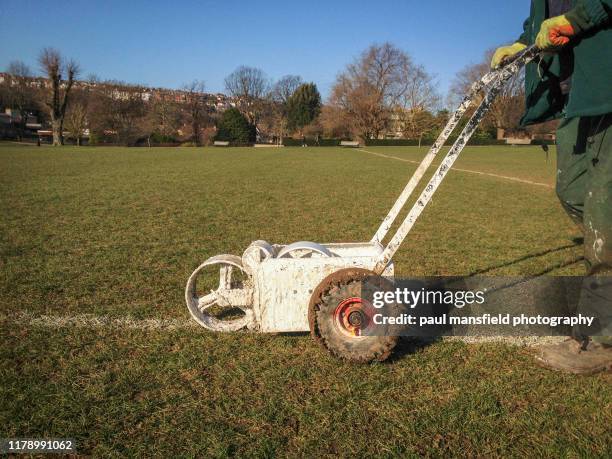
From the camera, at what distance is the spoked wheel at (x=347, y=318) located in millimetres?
2691

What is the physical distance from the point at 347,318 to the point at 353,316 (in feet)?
0.15

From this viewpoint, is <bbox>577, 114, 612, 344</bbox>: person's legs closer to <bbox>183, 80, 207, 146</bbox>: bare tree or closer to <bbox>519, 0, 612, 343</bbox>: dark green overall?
<bbox>519, 0, 612, 343</bbox>: dark green overall

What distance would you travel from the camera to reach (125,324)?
136 inches

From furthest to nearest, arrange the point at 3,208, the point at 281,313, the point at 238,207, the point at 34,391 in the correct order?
the point at 238,207 < the point at 3,208 < the point at 281,313 < the point at 34,391

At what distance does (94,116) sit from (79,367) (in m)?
73.8

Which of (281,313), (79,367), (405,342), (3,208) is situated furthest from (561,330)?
(3,208)

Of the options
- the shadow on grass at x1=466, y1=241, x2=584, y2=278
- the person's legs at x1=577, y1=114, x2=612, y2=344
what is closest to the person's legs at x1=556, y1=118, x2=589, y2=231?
the person's legs at x1=577, y1=114, x2=612, y2=344

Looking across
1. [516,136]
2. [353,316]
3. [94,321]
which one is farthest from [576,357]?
[516,136]

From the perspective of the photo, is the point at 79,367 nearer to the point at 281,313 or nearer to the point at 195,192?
the point at 281,313

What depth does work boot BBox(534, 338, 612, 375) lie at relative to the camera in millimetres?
2734

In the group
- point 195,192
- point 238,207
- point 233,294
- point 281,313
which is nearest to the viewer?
point 281,313

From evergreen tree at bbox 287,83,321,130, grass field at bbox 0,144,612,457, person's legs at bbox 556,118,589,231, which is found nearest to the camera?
grass field at bbox 0,144,612,457

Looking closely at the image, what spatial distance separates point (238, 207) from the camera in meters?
9.28

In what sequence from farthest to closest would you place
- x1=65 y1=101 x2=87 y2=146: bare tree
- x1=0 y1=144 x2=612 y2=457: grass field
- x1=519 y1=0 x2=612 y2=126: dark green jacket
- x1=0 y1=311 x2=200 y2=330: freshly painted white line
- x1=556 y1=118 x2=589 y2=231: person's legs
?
x1=65 y1=101 x2=87 y2=146: bare tree → x1=0 y1=311 x2=200 y2=330: freshly painted white line → x1=556 y1=118 x2=589 y2=231: person's legs → x1=519 y1=0 x2=612 y2=126: dark green jacket → x1=0 y1=144 x2=612 y2=457: grass field
